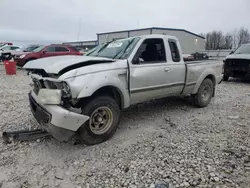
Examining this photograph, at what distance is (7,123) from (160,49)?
353 cm

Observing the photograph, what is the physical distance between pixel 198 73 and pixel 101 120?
298 cm

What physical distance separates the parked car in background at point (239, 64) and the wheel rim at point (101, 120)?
334 inches

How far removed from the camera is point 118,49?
4.29m

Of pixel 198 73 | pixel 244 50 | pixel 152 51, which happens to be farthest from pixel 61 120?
pixel 244 50

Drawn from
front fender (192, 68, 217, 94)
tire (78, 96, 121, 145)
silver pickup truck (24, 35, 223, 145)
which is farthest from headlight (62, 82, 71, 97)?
front fender (192, 68, 217, 94)

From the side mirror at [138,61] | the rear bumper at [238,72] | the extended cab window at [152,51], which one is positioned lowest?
the rear bumper at [238,72]

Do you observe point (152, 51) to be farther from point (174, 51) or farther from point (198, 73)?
point (198, 73)

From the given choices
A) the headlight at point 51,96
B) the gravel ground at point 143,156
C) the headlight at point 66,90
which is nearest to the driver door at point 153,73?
the gravel ground at point 143,156

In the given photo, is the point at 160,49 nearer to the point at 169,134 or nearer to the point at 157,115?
the point at 157,115

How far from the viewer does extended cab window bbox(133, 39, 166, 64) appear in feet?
14.1

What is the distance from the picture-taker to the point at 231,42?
56.0 m

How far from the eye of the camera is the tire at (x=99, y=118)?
11.0 feet

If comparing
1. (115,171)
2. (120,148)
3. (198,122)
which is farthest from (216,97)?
(115,171)

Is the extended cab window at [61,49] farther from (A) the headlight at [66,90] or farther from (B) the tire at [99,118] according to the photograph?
(A) the headlight at [66,90]
